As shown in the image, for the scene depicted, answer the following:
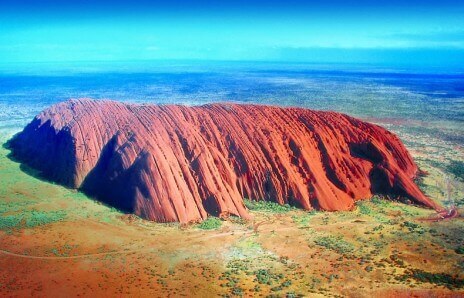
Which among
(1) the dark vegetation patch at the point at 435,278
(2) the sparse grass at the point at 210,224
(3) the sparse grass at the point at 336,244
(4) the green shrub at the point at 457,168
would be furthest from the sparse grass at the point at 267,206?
(4) the green shrub at the point at 457,168

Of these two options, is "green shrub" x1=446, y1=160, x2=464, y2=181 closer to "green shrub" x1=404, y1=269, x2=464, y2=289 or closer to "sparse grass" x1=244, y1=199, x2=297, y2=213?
"sparse grass" x1=244, y1=199, x2=297, y2=213

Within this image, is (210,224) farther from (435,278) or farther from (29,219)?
(435,278)

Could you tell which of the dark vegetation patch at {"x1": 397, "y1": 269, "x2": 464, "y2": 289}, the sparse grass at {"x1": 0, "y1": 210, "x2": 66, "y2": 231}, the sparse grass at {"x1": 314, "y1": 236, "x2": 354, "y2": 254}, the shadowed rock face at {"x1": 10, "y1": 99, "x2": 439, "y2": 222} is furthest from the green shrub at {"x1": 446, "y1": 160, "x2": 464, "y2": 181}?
the sparse grass at {"x1": 0, "y1": 210, "x2": 66, "y2": 231}

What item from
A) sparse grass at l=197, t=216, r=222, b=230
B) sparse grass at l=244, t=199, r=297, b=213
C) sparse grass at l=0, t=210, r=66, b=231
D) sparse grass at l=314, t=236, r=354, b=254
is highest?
sparse grass at l=244, t=199, r=297, b=213

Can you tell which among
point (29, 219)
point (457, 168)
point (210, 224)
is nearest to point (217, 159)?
point (210, 224)

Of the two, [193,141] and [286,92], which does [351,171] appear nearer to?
[193,141]

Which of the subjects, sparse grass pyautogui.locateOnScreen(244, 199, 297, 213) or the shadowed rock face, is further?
sparse grass pyautogui.locateOnScreen(244, 199, 297, 213)

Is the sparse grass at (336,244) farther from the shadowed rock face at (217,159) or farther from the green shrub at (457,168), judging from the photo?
the green shrub at (457,168)

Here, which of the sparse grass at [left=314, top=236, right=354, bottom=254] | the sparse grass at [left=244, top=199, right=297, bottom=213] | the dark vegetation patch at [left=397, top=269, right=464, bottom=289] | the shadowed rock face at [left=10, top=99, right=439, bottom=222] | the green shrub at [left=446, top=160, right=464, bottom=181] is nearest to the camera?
the dark vegetation patch at [left=397, top=269, right=464, bottom=289]
